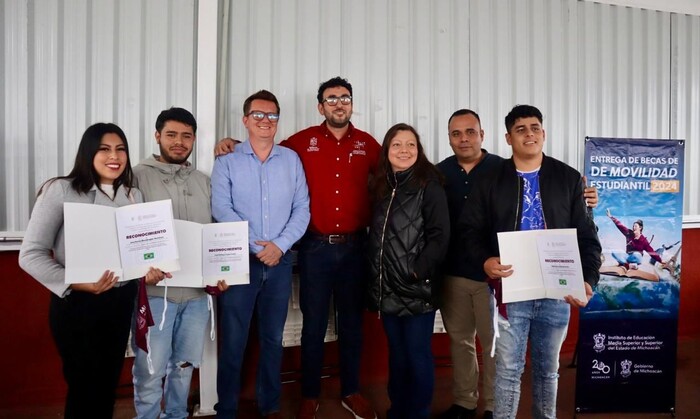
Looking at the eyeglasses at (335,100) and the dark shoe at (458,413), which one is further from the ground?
the eyeglasses at (335,100)

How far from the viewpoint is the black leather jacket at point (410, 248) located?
2.15 m

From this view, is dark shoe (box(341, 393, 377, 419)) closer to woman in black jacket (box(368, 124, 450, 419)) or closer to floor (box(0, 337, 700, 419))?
floor (box(0, 337, 700, 419))

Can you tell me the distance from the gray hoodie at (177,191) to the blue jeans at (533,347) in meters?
1.57

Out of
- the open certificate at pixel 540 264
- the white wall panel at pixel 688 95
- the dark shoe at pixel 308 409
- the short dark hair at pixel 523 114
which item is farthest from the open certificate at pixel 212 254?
the white wall panel at pixel 688 95

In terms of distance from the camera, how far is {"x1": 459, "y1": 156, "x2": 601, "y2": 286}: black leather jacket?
1918 mm

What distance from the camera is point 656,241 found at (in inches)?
109

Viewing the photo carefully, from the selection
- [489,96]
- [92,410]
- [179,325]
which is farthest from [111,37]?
[489,96]

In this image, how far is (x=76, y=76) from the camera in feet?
8.82

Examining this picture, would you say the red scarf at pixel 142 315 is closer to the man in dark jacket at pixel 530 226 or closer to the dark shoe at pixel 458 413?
the man in dark jacket at pixel 530 226

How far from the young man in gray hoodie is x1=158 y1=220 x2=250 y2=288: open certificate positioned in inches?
3.0

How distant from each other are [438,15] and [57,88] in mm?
2707

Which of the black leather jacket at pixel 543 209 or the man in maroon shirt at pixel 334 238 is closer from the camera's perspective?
the black leather jacket at pixel 543 209

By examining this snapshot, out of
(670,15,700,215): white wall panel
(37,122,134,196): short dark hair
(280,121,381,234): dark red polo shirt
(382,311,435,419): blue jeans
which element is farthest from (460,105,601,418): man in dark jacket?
(670,15,700,215): white wall panel

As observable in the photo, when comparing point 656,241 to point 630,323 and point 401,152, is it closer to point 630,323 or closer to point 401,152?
point 630,323
